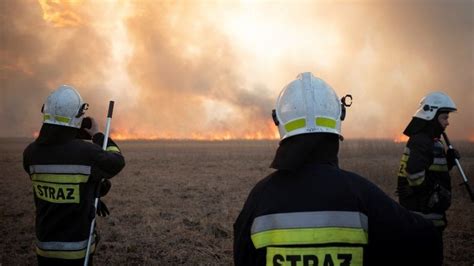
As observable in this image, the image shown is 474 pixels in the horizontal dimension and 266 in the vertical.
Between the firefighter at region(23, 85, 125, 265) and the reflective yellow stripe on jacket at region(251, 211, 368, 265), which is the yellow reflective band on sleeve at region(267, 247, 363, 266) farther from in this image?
the firefighter at region(23, 85, 125, 265)

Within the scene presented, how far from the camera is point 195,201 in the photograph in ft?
39.6

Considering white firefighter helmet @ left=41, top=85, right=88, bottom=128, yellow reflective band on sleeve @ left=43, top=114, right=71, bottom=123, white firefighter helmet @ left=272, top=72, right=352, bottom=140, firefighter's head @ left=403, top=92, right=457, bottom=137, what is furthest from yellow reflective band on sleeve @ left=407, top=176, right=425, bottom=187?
yellow reflective band on sleeve @ left=43, top=114, right=71, bottom=123

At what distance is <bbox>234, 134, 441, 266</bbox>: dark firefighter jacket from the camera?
5.86 feet

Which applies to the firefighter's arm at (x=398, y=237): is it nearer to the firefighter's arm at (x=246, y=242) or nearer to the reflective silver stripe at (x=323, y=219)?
the reflective silver stripe at (x=323, y=219)

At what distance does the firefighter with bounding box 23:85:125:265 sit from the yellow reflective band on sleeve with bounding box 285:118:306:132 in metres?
2.43

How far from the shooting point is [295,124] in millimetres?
2076

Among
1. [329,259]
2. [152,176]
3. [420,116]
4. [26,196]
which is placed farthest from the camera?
[152,176]

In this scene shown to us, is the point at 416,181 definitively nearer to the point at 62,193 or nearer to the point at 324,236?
the point at 324,236

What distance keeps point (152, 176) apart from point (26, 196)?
6378 millimetres

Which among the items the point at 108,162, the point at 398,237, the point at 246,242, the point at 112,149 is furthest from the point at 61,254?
the point at 398,237

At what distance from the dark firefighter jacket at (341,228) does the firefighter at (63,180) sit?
2562 millimetres

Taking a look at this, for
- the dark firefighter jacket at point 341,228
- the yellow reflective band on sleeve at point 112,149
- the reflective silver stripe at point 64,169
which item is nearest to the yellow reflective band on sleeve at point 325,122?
the dark firefighter jacket at point 341,228

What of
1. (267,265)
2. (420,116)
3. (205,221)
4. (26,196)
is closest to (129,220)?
(205,221)

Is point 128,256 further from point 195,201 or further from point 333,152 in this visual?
point 333,152
